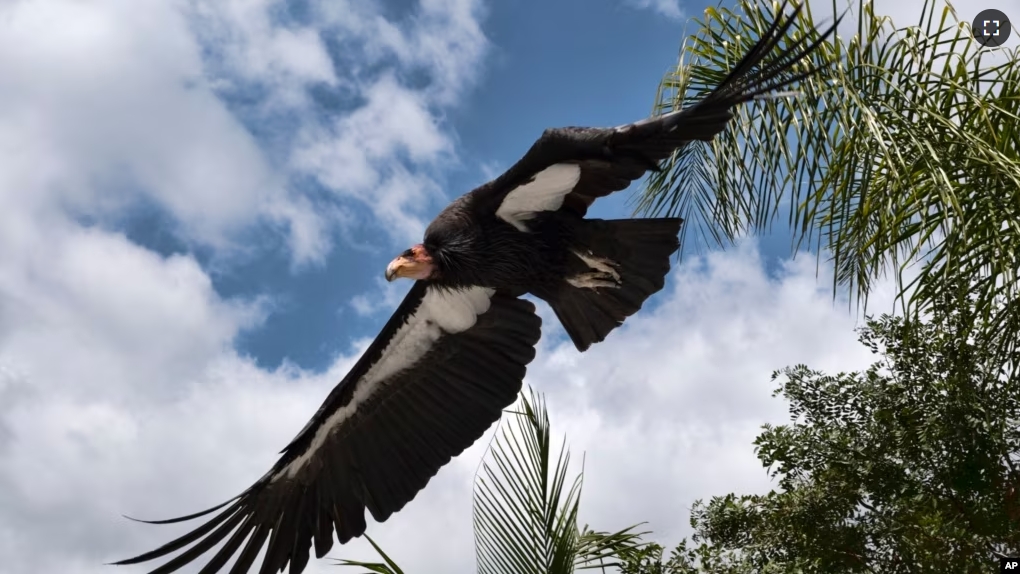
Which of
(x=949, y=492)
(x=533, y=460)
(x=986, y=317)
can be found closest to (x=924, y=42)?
(x=986, y=317)

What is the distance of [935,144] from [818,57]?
849 mm

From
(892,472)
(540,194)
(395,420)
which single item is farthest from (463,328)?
(892,472)

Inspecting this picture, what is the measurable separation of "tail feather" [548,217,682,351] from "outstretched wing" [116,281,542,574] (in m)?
0.41

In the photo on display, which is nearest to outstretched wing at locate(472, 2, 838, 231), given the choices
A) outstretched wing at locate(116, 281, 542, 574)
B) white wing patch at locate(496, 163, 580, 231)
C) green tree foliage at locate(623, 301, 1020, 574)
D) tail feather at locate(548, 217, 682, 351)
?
white wing patch at locate(496, 163, 580, 231)

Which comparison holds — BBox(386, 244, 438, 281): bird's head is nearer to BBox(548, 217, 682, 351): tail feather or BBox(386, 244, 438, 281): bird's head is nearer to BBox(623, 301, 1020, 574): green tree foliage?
BBox(548, 217, 682, 351): tail feather

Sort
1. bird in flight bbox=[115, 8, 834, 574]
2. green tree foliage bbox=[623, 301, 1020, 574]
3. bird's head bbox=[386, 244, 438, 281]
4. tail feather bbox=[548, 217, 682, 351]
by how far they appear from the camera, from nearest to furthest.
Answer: bird in flight bbox=[115, 8, 834, 574], tail feather bbox=[548, 217, 682, 351], bird's head bbox=[386, 244, 438, 281], green tree foliage bbox=[623, 301, 1020, 574]

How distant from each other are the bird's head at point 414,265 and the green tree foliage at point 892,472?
247 centimetres

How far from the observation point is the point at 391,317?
17.0 ft

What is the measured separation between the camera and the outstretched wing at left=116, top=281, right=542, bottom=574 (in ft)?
15.0

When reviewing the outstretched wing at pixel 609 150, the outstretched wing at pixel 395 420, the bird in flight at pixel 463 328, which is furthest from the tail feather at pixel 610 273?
the outstretched wing at pixel 395 420

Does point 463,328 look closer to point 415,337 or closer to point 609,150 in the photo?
point 415,337

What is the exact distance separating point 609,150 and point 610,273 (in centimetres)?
84

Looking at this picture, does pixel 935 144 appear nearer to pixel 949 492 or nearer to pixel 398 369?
pixel 949 492

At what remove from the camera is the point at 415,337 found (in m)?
5.20
